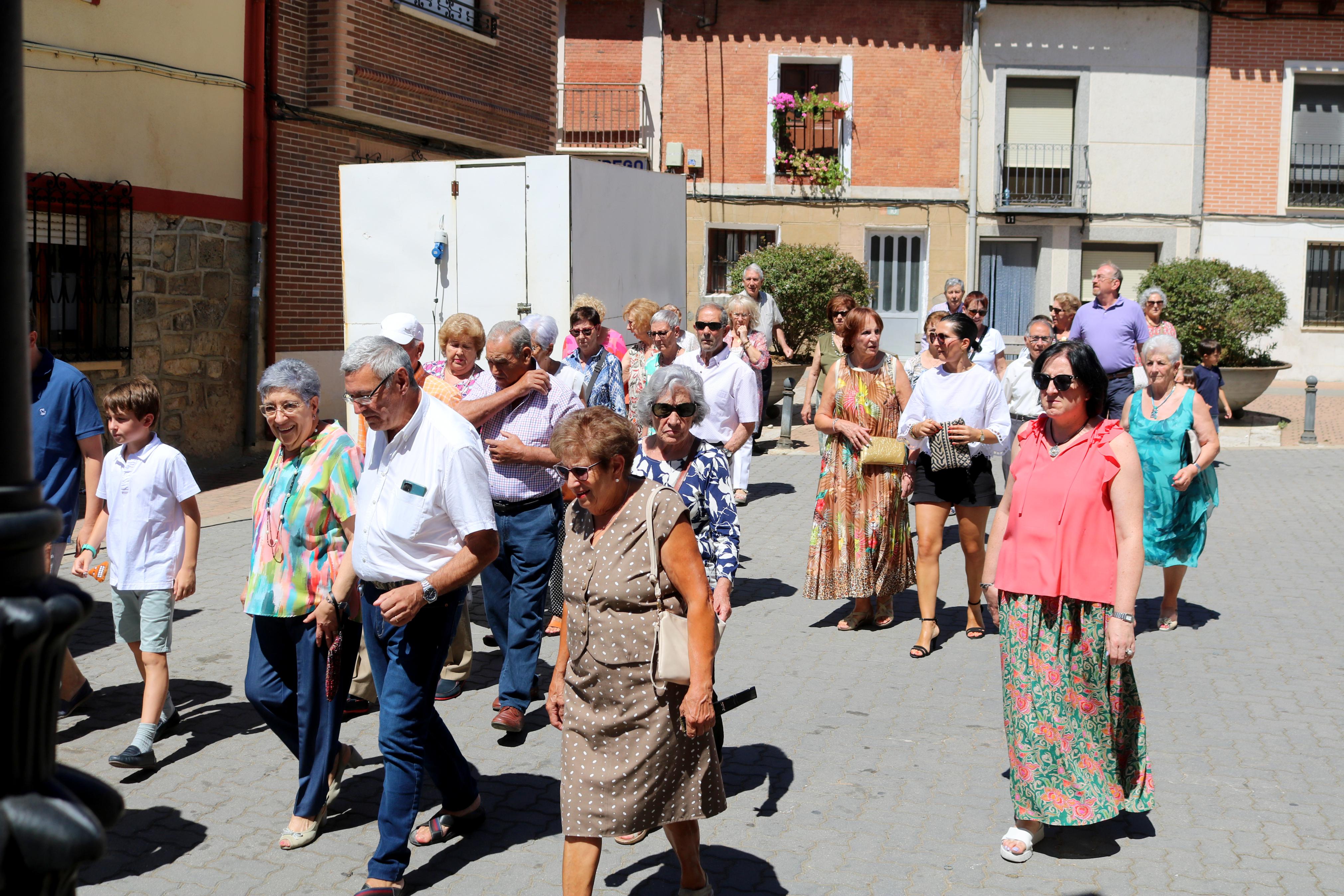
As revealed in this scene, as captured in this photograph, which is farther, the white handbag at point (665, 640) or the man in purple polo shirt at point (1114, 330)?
the man in purple polo shirt at point (1114, 330)

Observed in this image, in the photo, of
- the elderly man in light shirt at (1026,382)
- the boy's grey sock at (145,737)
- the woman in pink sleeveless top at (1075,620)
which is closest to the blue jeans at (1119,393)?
the elderly man in light shirt at (1026,382)

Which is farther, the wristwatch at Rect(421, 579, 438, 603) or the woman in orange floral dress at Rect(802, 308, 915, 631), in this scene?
the woman in orange floral dress at Rect(802, 308, 915, 631)

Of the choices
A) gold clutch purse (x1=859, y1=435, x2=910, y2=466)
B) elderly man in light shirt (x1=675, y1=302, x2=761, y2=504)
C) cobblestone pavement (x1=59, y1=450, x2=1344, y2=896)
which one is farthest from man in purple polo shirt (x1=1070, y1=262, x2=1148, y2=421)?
gold clutch purse (x1=859, y1=435, x2=910, y2=466)

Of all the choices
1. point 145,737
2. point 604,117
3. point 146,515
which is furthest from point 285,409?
point 604,117

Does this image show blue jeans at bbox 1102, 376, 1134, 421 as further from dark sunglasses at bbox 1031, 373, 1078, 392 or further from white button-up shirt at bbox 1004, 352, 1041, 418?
dark sunglasses at bbox 1031, 373, 1078, 392

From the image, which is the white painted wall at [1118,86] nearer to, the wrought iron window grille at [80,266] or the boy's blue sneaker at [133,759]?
the wrought iron window grille at [80,266]

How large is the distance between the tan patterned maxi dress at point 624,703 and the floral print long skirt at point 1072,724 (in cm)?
136

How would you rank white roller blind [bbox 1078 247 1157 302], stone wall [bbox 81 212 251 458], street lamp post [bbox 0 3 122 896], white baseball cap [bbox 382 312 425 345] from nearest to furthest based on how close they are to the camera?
street lamp post [bbox 0 3 122 896] < white baseball cap [bbox 382 312 425 345] < stone wall [bbox 81 212 251 458] < white roller blind [bbox 1078 247 1157 302]

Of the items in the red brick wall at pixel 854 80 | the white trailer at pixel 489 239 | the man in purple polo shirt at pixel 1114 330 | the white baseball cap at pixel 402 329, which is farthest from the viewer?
the red brick wall at pixel 854 80

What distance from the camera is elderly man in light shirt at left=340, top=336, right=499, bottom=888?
13.4 ft

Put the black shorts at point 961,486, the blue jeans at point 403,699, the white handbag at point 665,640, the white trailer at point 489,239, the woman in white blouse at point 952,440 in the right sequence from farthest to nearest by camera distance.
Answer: the white trailer at point 489,239, the black shorts at point 961,486, the woman in white blouse at point 952,440, the blue jeans at point 403,699, the white handbag at point 665,640

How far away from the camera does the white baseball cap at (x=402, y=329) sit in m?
5.86

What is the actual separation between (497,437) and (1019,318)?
22721 mm

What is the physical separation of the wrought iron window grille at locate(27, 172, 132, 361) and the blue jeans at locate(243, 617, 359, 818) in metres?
8.10
